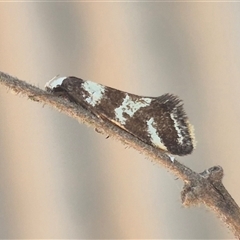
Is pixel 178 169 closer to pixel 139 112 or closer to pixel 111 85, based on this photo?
pixel 139 112

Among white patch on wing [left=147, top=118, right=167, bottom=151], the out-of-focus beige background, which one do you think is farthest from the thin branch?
the out-of-focus beige background

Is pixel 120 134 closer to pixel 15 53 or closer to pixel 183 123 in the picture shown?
pixel 183 123

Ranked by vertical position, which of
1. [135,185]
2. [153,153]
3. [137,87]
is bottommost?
[153,153]

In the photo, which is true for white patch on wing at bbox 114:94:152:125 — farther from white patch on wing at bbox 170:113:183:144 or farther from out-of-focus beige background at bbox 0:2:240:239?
out-of-focus beige background at bbox 0:2:240:239

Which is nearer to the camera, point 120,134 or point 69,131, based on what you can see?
point 120,134

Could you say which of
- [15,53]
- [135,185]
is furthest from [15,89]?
[135,185]

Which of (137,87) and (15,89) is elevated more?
(137,87)

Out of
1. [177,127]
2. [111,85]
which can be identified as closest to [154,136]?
[177,127]
